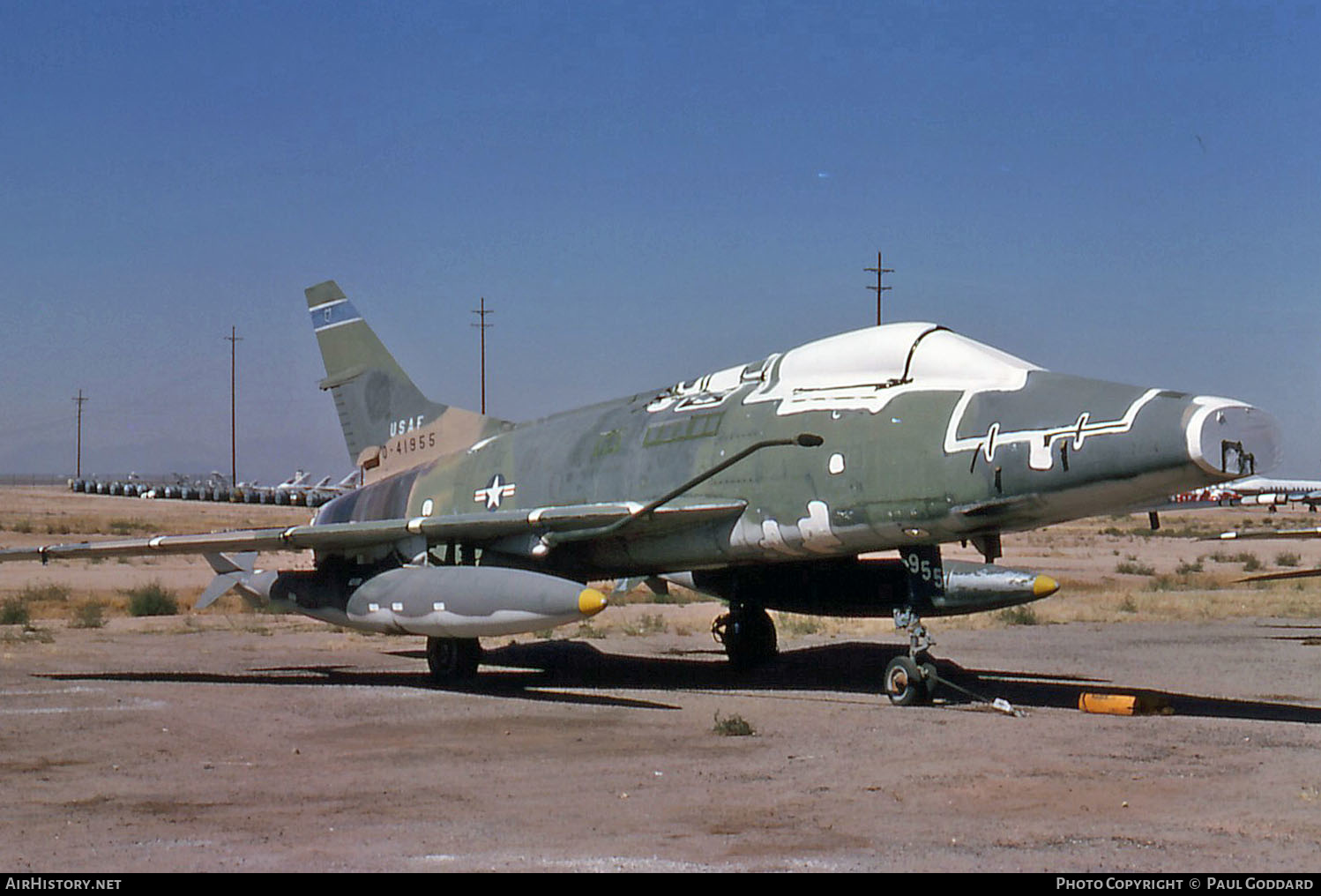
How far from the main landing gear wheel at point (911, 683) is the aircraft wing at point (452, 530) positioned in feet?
7.62

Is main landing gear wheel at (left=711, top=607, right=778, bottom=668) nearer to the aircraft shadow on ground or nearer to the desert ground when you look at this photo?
the aircraft shadow on ground

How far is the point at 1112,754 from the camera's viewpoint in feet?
34.9

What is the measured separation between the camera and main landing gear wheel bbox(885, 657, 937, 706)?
13.5 metres

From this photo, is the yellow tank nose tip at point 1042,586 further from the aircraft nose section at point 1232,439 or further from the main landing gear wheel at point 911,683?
the aircraft nose section at point 1232,439

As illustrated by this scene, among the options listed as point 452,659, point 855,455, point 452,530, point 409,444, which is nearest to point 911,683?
point 855,455

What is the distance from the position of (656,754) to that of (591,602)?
8.40 ft

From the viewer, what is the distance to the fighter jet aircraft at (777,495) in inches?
473

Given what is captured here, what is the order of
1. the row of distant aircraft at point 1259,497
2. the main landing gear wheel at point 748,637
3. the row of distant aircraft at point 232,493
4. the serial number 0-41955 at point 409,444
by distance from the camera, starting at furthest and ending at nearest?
the row of distant aircraft at point 232,493, the row of distant aircraft at point 1259,497, the serial number 0-41955 at point 409,444, the main landing gear wheel at point 748,637

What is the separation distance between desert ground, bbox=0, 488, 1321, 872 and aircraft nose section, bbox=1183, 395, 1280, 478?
2204 millimetres

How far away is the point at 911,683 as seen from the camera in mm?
13508

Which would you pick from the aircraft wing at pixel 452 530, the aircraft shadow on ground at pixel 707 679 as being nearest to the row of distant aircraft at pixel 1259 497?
the aircraft shadow on ground at pixel 707 679

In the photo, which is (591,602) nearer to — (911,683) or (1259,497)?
(911,683)

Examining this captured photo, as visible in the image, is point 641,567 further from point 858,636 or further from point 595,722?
point 858,636

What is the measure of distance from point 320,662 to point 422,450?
10.9ft
